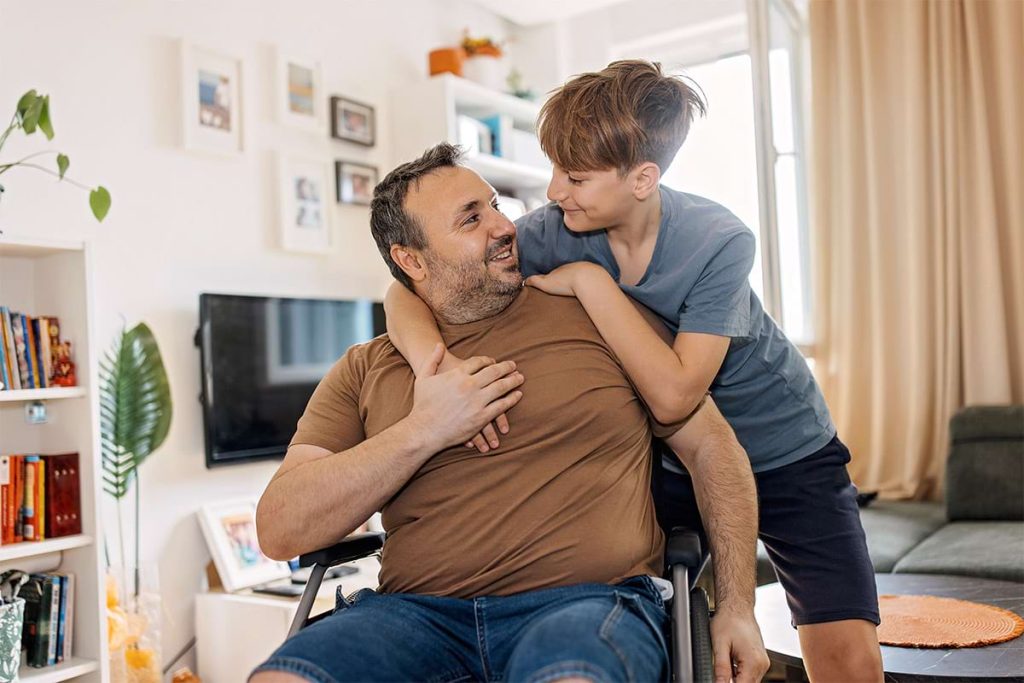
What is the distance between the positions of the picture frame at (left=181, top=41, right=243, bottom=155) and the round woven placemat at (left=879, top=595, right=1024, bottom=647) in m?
2.59

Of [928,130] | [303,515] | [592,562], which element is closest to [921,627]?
[592,562]

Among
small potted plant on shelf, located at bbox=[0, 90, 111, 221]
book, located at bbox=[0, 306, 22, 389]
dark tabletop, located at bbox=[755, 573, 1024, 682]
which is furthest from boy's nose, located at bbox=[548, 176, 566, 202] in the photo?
book, located at bbox=[0, 306, 22, 389]

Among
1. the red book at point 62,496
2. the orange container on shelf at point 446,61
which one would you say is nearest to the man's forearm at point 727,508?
the red book at point 62,496

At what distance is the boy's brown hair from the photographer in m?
1.66

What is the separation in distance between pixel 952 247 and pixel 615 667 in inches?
131

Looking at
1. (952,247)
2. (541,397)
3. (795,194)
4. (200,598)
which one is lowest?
(200,598)

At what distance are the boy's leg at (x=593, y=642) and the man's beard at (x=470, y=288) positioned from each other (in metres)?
0.54

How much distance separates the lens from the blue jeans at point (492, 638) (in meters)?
1.22

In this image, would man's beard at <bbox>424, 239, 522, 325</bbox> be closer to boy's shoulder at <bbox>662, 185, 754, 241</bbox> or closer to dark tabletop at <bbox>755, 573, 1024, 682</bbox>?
boy's shoulder at <bbox>662, 185, 754, 241</bbox>

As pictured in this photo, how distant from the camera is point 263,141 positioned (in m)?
3.72

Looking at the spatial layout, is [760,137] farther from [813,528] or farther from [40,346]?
[40,346]

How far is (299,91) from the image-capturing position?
3.86m

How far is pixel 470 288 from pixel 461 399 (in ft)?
0.90

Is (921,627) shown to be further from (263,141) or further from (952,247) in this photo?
(263,141)
